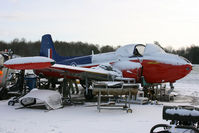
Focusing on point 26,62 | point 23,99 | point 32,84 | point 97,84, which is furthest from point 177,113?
point 32,84

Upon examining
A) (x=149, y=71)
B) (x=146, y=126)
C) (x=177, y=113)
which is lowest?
(x=146, y=126)

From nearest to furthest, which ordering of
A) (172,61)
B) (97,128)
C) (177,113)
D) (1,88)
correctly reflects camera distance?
(177,113)
(97,128)
(172,61)
(1,88)

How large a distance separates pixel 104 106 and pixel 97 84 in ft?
3.01

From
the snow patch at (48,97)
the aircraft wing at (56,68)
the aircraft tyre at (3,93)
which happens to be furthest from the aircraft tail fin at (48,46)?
the snow patch at (48,97)

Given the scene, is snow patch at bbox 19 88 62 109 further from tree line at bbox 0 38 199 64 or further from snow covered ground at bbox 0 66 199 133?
tree line at bbox 0 38 199 64

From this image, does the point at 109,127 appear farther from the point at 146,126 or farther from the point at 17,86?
the point at 17,86

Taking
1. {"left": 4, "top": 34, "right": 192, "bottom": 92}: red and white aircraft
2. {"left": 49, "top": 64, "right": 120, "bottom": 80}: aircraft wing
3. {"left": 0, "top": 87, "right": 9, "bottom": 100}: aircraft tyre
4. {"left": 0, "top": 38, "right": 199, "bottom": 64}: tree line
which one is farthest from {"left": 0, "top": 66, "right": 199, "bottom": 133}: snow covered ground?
{"left": 0, "top": 38, "right": 199, "bottom": 64}: tree line

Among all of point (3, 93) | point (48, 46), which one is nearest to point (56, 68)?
point (3, 93)

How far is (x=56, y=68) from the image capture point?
9305 millimetres

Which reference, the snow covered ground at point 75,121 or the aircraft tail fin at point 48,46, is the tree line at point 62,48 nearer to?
the aircraft tail fin at point 48,46

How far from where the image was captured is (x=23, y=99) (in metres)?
8.58

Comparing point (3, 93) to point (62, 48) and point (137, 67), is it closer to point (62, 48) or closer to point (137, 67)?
point (137, 67)

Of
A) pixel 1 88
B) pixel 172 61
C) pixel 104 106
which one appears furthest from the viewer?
pixel 1 88

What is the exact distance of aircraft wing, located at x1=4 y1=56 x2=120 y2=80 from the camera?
7.50 metres
